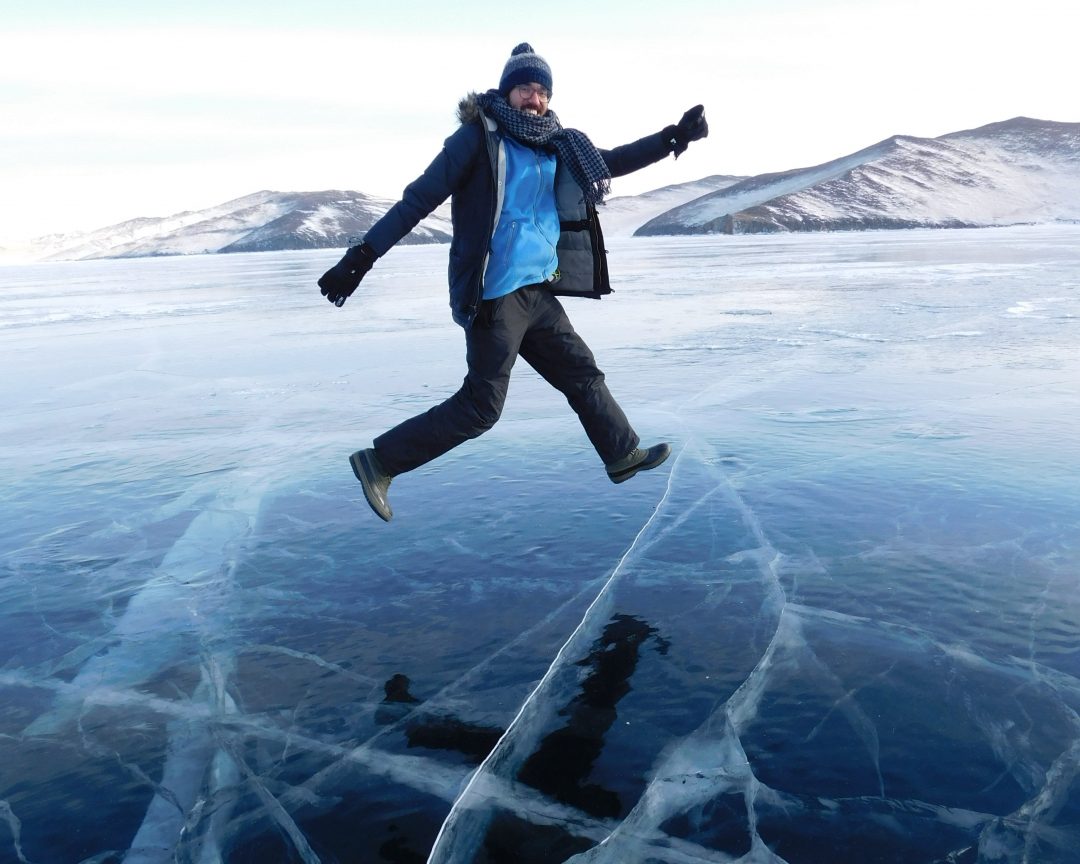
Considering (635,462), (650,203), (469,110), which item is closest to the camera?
(469,110)

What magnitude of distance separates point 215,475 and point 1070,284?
11.7 meters

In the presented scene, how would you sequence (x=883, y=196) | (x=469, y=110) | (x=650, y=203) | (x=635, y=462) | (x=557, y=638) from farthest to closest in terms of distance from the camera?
(x=650, y=203), (x=883, y=196), (x=635, y=462), (x=469, y=110), (x=557, y=638)

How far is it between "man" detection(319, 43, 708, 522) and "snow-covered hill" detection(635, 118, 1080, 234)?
7000 centimetres

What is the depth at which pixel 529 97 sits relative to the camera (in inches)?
115

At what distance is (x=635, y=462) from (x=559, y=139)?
1.31 metres

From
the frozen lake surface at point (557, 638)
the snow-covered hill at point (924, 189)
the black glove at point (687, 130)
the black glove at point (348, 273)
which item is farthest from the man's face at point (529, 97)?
the snow-covered hill at point (924, 189)

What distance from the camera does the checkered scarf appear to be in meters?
2.84

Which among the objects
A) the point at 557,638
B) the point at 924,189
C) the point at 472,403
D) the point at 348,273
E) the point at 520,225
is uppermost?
the point at 924,189

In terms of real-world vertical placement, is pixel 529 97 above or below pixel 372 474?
above

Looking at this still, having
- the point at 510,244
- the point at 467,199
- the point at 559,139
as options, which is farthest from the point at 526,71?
the point at 510,244

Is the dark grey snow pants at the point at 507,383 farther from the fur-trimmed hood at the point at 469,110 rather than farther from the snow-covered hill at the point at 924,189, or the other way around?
the snow-covered hill at the point at 924,189

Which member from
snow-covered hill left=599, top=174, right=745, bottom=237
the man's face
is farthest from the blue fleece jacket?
snow-covered hill left=599, top=174, right=745, bottom=237

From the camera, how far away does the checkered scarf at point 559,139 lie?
284cm

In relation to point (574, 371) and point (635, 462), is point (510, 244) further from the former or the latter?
point (635, 462)
